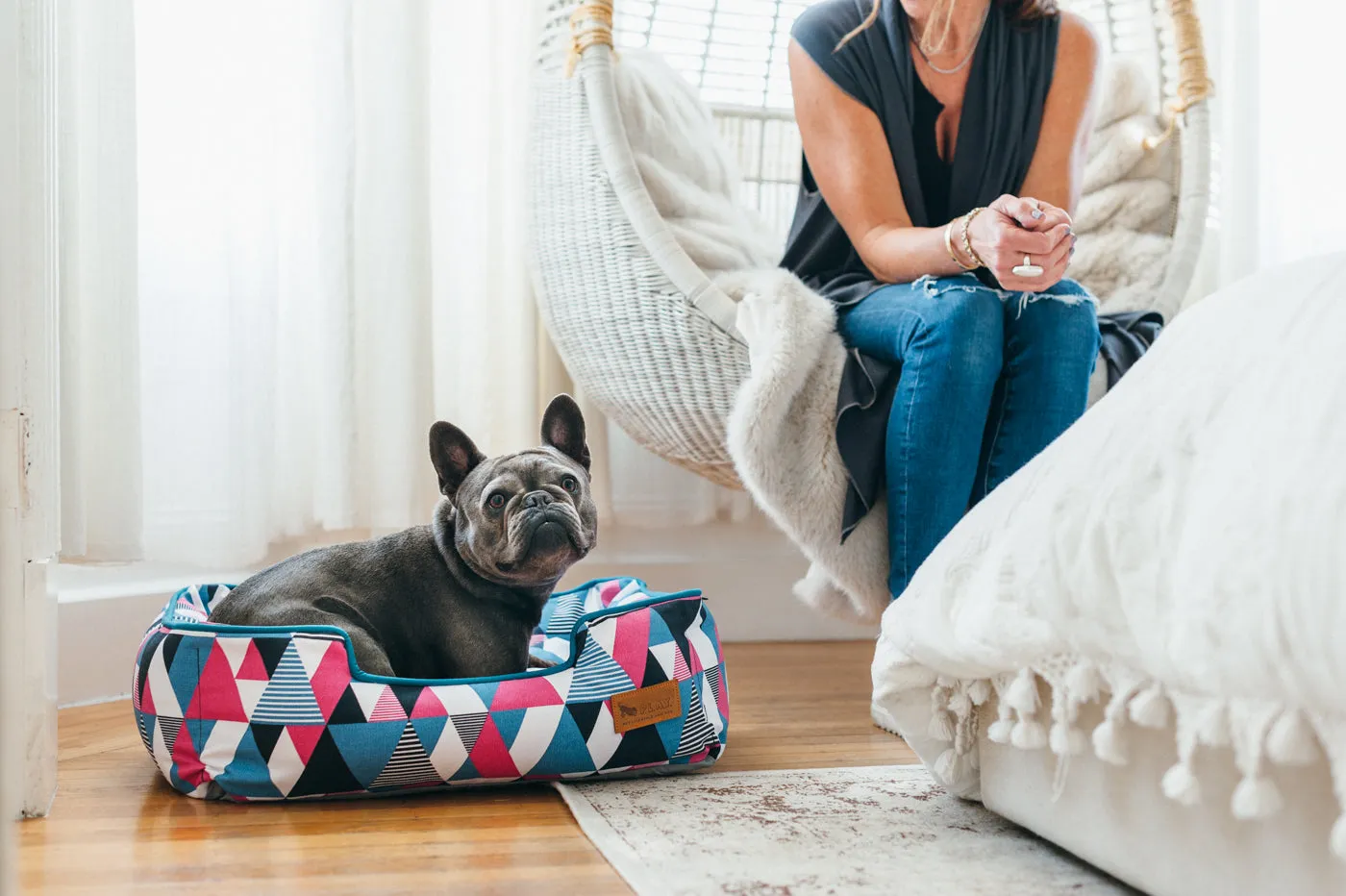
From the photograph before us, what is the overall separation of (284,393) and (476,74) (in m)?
0.63

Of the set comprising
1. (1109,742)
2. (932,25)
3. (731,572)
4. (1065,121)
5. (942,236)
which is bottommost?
(731,572)

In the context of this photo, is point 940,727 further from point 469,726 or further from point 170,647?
point 170,647

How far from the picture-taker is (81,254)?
155 cm

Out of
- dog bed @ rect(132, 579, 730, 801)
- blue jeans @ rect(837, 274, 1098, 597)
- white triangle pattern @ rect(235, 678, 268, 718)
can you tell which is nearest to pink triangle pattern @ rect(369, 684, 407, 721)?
dog bed @ rect(132, 579, 730, 801)

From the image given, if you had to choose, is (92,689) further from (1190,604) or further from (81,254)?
(1190,604)

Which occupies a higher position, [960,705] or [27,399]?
[27,399]

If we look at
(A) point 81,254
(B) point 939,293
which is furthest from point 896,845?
(A) point 81,254

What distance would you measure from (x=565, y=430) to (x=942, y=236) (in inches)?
18.7

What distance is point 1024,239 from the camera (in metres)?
1.23

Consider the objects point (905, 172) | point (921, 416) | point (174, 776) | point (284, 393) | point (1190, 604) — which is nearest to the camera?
point (1190, 604)

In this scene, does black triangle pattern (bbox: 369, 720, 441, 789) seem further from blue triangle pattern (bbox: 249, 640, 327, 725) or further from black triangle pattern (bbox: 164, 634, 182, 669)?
black triangle pattern (bbox: 164, 634, 182, 669)

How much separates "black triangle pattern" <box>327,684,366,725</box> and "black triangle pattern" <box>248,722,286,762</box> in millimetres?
52

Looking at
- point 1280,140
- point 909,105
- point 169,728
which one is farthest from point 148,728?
point 1280,140

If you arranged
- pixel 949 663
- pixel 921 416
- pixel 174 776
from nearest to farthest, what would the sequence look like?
pixel 949 663, pixel 174 776, pixel 921 416
